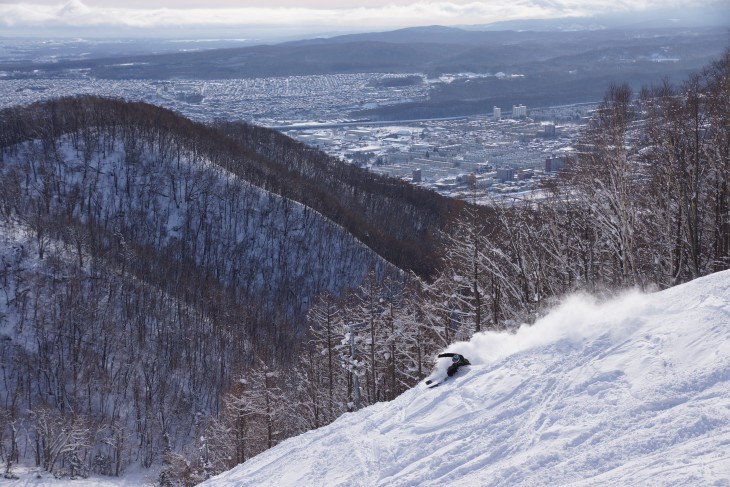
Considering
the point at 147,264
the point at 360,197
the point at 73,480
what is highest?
the point at 360,197

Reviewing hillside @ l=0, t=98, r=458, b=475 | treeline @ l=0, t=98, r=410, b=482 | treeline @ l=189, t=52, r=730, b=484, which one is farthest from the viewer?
hillside @ l=0, t=98, r=458, b=475

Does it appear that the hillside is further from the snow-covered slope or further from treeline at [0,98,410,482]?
the snow-covered slope

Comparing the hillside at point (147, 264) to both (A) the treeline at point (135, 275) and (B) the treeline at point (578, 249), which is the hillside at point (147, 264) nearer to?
(A) the treeline at point (135, 275)

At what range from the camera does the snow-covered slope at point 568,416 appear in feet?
26.7

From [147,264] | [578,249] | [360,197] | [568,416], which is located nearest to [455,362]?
[568,416]

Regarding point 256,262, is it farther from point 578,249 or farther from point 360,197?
point 578,249

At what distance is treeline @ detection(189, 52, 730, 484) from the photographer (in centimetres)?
2141

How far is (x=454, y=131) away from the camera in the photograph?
148375 millimetres

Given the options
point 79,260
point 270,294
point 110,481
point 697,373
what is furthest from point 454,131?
point 697,373

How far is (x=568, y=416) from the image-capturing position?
944cm

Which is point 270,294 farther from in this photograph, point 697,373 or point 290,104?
point 290,104

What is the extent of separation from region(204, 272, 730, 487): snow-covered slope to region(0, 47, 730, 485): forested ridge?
6.52m

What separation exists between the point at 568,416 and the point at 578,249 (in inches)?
605

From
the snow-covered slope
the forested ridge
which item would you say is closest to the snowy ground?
the forested ridge
